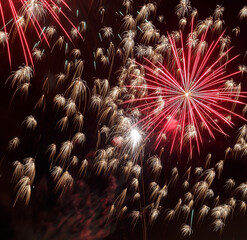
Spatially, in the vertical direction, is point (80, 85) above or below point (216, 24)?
below

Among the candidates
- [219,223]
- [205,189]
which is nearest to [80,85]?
A: [205,189]

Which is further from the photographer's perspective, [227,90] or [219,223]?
[219,223]

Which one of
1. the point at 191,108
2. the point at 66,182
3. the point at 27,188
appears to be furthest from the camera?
the point at 66,182

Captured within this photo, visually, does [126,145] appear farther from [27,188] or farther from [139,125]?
[27,188]

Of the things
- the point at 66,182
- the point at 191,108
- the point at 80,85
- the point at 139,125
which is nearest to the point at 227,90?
the point at 191,108

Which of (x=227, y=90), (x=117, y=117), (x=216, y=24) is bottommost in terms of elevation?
(x=117, y=117)

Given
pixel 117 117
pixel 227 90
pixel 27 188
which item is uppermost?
pixel 227 90

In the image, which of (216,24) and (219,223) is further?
(219,223)

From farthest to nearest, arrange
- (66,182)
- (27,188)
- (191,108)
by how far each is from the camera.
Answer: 1. (66,182)
2. (27,188)
3. (191,108)

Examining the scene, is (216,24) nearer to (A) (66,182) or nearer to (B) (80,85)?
(B) (80,85)
